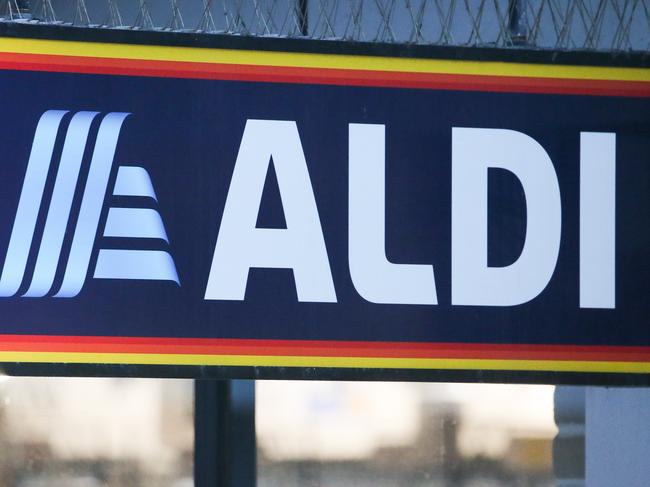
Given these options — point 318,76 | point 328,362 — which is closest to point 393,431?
point 328,362

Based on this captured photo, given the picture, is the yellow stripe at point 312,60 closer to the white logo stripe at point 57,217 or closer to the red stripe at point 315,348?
the white logo stripe at point 57,217

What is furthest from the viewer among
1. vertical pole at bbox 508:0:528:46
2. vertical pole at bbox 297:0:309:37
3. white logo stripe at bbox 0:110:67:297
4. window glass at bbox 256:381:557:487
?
window glass at bbox 256:381:557:487

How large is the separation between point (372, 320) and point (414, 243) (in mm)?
293

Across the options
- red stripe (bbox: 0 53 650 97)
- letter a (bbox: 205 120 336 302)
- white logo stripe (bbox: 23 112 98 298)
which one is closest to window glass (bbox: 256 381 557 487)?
letter a (bbox: 205 120 336 302)

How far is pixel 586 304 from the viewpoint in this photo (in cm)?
351

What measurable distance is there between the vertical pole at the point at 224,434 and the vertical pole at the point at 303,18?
1454 millimetres

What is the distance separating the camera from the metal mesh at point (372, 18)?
162 inches

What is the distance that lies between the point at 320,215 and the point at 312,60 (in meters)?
0.51

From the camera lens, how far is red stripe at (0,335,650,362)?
3.32 meters

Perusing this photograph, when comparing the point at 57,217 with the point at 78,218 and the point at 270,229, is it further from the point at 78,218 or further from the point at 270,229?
the point at 270,229

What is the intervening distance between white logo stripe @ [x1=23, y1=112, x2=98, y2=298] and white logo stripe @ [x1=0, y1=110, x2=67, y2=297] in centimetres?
4

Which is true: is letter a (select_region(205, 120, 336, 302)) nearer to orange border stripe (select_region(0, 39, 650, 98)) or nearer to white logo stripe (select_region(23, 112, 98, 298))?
orange border stripe (select_region(0, 39, 650, 98))

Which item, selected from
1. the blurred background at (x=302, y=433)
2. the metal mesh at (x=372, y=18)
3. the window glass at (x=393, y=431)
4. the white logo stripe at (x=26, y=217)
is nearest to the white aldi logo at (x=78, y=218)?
the white logo stripe at (x=26, y=217)

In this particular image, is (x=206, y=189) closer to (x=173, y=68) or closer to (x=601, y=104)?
(x=173, y=68)
